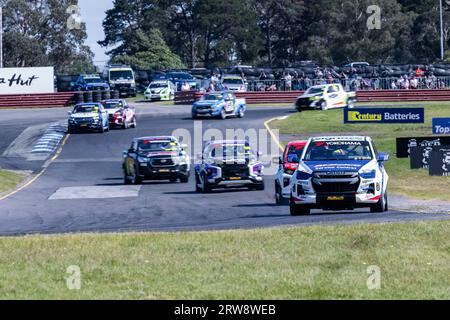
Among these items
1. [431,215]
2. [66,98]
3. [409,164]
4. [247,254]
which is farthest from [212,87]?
[247,254]

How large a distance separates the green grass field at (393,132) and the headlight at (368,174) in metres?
8.29

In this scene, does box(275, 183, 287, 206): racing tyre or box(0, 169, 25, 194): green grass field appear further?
box(0, 169, 25, 194): green grass field

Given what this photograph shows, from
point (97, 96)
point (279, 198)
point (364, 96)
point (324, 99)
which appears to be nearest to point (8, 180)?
point (279, 198)

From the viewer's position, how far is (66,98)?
2596 inches

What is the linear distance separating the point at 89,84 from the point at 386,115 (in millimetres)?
29846

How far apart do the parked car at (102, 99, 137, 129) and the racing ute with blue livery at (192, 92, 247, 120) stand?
13.1 feet

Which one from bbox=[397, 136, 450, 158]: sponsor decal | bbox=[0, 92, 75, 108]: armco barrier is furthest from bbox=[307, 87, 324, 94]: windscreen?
bbox=[397, 136, 450, 158]: sponsor decal

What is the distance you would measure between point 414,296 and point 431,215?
392 inches

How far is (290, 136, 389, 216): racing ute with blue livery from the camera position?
63.5 ft

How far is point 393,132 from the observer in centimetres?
4953

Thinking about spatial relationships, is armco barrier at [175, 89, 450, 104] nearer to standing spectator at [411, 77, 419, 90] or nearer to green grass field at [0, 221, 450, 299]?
standing spectator at [411, 77, 419, 90]

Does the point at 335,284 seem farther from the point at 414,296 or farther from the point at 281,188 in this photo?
the point at 281,188

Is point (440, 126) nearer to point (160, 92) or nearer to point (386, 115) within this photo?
point (386, 115)

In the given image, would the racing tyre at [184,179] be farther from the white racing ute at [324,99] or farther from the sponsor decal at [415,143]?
the white racing ute at [324,99]
